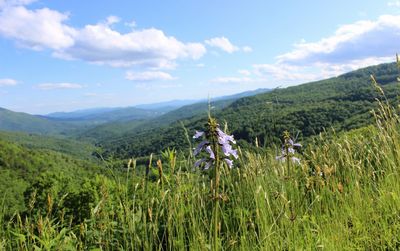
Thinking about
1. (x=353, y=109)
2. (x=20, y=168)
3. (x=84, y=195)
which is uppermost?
(x=84, y=195)

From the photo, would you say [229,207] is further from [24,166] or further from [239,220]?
[24,166]

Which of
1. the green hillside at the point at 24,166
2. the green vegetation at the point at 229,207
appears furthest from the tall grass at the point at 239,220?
the green hillside at the point at 24,166

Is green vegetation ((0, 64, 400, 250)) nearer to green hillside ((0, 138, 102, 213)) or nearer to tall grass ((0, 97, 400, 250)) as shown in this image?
tall grass ((0, 97, 400, 250))

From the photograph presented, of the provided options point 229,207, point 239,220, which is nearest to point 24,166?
point 229,207

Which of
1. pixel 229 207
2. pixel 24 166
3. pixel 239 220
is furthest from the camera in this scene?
pixel 24 166

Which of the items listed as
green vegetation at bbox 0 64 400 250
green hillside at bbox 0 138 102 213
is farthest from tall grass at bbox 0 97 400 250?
green hillside at bbox 0 138 102 213

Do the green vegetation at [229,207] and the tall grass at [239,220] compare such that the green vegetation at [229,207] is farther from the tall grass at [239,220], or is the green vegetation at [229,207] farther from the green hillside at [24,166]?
the green hillside at [24,166]

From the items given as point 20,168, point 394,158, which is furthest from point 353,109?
point 394,158

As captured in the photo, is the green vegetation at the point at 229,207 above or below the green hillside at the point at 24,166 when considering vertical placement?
above

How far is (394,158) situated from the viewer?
4.07m

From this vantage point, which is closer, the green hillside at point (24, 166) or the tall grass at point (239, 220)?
the tall grass at point (239, 220)

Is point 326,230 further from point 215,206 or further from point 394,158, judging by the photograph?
point 394,158

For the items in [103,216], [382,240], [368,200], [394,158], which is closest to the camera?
[382,240]

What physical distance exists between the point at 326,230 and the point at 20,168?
107718 mm
